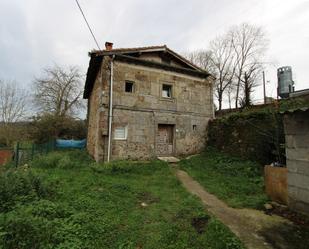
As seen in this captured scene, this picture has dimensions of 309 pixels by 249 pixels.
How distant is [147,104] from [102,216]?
7340mm

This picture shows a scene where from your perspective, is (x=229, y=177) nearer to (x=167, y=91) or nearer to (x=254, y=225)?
(x=254, y=225)

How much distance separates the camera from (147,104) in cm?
1116

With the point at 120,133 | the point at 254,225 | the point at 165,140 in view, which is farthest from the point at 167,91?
the point at 254,225

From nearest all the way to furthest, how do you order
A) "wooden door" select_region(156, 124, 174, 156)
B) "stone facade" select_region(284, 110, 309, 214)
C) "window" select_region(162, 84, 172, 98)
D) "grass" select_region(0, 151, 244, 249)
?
"grass" select_region(0, 151, 244, 249), "stone facade" select_region(284, 110, 309, 214), "wooden door" select_region(156, 124, 174, 156), "window" select_region(162, 84, 172, 98)

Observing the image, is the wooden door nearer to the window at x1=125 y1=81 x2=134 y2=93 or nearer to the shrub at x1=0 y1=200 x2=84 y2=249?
the window at x1=125 y1=81 x2=134 y2=93

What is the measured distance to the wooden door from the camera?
11.4m

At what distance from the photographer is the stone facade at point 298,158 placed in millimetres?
4371

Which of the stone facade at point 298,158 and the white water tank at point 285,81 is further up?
the white water tank at point 285,81

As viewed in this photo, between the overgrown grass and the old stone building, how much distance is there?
1768 mm

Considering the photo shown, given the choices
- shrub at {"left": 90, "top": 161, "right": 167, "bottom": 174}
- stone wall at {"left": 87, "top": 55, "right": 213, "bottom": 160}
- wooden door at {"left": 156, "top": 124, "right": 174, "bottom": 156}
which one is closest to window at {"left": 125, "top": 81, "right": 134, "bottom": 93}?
stone wall at {"left": 87, "top": 55, "right": 213, "bottom": 160}

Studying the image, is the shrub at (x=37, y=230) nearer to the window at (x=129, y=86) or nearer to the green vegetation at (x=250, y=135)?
the green vegetation at (x=250, y=135)

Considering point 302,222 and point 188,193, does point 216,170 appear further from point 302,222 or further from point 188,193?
point 302,222

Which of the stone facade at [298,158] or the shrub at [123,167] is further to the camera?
the shrub at [123,167]

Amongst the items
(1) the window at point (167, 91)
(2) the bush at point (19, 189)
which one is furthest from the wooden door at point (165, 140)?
(2) the bush at point (19, 189)
